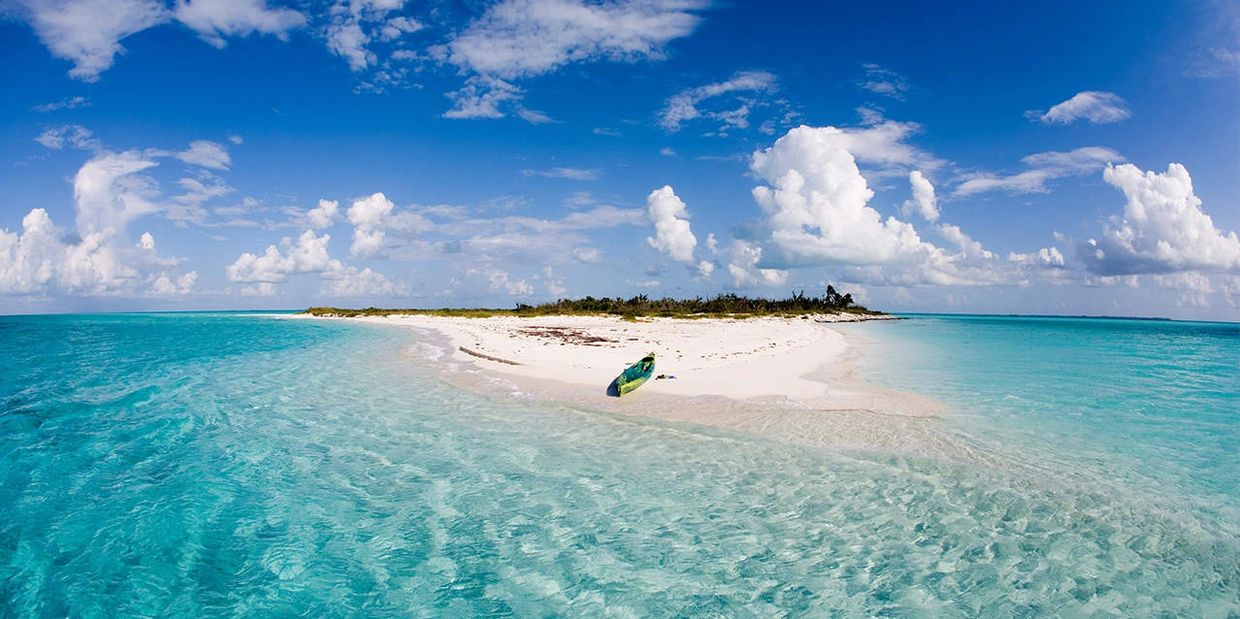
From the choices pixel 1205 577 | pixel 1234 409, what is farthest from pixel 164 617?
pixel 1234 409

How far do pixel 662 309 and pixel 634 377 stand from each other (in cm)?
9776

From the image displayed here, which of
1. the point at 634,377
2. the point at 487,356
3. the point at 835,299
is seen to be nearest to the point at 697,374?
the point at 634,377

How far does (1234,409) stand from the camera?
20.2 m

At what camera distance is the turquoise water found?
274 inches

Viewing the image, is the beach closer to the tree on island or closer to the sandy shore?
the sandy shore

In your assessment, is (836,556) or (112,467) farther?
(112,467)

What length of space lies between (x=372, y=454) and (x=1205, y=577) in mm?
14737

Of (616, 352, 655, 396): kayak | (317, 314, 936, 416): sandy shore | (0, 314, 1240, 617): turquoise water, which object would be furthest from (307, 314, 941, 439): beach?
(0, 314, 1240, 617): turquoise water

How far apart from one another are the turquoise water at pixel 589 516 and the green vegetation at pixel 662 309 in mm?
74894

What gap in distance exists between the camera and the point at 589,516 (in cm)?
930

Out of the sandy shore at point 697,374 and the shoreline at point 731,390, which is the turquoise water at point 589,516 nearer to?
the shoreline at point 731,390

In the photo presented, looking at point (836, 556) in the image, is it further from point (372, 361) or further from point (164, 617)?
point (372, 361)

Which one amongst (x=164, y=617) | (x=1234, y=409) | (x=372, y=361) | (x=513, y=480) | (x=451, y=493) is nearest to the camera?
(x=164, y=617)

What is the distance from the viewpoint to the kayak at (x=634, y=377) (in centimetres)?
1996
